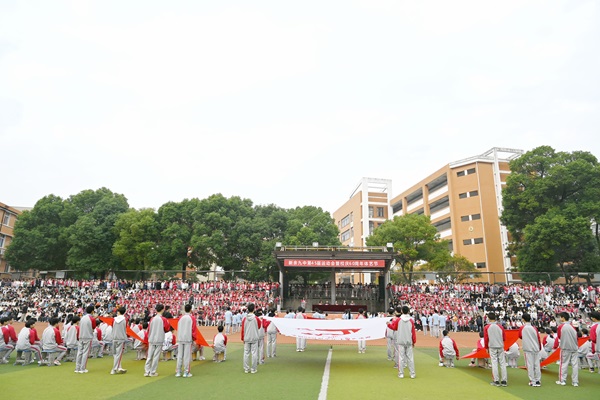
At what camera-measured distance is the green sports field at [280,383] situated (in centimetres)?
840

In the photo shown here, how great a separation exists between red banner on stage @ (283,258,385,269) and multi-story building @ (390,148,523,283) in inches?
1141

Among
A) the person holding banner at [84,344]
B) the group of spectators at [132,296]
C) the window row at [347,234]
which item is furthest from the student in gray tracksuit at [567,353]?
the window row at [347,234]

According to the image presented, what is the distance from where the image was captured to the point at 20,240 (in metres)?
46.6

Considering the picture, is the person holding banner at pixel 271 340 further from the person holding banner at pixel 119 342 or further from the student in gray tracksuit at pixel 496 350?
the student in gray tracksuit at pixel 496 350

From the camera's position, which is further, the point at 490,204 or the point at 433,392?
the point at 490,204

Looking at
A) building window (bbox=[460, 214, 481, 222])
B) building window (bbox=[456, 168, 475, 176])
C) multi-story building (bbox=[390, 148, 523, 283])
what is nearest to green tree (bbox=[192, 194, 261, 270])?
multi-story building (bbox=[390, 148, 523, 283])

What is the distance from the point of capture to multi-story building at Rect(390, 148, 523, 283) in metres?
54.0

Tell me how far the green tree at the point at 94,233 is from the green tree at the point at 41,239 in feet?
5.84

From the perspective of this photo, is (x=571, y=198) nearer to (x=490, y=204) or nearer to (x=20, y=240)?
(x=490, y=204)

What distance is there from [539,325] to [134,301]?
29.9 meters

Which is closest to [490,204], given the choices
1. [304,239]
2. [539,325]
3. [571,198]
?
[571,198]

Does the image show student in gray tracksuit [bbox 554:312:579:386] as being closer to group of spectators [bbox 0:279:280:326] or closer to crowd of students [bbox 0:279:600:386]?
crowd of students [bbox 0:279:600:386]

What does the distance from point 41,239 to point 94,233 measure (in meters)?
7.09

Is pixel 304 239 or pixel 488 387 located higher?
pixel 304 239
